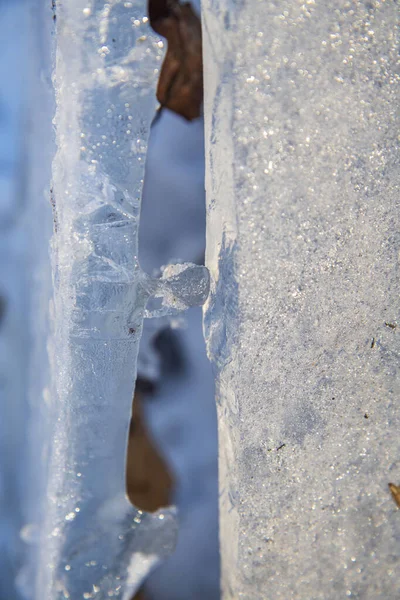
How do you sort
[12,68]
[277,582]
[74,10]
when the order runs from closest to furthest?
1. [74,10]
2. [277,582]
3. [12,68]

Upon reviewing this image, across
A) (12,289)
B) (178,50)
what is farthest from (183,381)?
(178,50)

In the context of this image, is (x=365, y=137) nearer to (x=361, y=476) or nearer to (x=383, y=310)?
(x=383, y=310)

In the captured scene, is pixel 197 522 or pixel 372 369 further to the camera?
pixel 197 522

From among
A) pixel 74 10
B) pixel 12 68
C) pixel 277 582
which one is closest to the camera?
pixel 74 10

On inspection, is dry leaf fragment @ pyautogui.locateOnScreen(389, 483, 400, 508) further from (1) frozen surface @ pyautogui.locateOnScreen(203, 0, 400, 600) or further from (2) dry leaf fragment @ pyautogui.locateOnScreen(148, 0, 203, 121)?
(2) dry leaf fragment @ pyautogui.locateOnScreen(148, 0, 203, 121)

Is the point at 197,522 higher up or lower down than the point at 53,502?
lower down

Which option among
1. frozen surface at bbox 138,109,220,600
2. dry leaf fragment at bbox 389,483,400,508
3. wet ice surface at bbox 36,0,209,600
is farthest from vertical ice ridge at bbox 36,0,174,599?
dry leaf fragment at bbox 389,483,400,508

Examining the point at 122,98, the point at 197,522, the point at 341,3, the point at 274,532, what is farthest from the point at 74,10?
the point at 197,522
